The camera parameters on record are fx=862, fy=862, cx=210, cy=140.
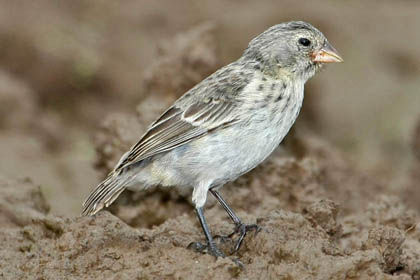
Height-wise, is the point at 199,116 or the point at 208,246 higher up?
the point at 199,116

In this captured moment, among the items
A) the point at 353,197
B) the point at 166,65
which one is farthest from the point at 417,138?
the point at 166,65

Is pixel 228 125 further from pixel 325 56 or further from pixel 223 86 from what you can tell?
pixel 325 56

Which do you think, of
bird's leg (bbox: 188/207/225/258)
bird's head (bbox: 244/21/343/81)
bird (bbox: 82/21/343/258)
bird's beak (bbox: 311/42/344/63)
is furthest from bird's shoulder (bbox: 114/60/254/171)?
bird's leg (bbox: 188/207/225/258)

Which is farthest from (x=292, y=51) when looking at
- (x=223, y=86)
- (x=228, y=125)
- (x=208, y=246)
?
(x=208, y=246)

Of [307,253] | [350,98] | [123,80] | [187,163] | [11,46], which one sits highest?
[11,46]

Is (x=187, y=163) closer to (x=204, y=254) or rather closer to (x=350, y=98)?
(x=204, y=254)

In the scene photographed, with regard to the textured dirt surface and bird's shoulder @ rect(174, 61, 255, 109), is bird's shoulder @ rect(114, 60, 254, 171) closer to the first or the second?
bird's shoulder @ rect(174, 61, 255, 109)
